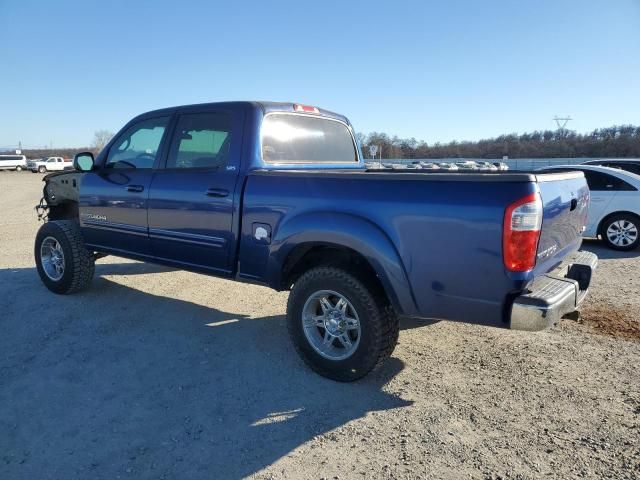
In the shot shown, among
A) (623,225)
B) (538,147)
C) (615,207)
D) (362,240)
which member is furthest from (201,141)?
(538,147)

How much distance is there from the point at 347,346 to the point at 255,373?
74cm

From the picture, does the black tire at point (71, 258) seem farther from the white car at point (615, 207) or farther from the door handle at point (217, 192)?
the white car at point (615, 207)

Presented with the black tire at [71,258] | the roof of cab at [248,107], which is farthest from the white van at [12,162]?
the roof of cab at [248,107]

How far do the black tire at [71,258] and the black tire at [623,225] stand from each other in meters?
8.31

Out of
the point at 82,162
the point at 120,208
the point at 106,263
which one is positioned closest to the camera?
the point at 120,208

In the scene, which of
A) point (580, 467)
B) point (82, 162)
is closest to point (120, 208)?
point (82, 162)

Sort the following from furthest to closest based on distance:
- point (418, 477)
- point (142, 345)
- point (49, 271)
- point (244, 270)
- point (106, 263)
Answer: point (106, 263) → point (49, 271) → point (142, 345) → point (244, 270) → point (418, 477)

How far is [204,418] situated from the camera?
301 centimetres

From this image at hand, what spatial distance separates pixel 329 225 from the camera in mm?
3266

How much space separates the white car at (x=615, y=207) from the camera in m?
8.34

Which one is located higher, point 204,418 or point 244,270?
point 244,270

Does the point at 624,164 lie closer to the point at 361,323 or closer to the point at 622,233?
the point at 622,233

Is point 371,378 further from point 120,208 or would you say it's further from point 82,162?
point 82,162

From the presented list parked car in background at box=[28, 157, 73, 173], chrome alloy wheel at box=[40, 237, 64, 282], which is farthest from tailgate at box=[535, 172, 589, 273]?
parked car in background at box=[28, 157, 73, 173]
